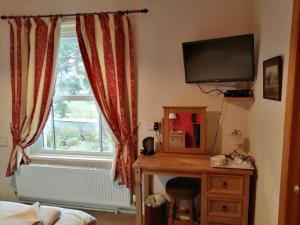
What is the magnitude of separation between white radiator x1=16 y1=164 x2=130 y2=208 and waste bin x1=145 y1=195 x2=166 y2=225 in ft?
0.90

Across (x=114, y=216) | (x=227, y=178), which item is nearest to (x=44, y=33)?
(x=114, y=216)

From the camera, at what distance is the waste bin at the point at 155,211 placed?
97.0 inches

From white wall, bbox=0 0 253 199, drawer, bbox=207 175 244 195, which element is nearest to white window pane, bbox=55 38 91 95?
white wall, bbox=0 0 253 199

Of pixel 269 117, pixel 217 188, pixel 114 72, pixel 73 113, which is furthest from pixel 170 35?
pixel 217 188

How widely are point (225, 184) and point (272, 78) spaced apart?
100 centimetres

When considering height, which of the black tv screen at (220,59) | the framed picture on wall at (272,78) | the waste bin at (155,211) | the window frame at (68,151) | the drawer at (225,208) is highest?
the black tv screen at (220,59)

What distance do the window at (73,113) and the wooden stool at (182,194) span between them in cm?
91

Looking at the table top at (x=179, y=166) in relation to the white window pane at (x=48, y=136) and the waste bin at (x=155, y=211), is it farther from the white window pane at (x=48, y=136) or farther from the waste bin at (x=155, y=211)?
the white window pane at (x=48, y=136)

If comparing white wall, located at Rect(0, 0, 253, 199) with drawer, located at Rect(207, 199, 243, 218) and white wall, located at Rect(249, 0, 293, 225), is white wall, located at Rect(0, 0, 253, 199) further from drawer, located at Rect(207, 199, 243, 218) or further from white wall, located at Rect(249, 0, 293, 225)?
drawer, located at Rect(207, 199, 243, 218)

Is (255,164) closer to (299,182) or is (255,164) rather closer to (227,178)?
(227,178)

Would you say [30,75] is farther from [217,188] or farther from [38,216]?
[217,188]

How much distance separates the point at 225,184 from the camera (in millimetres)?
2080

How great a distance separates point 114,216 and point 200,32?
2.23 meters

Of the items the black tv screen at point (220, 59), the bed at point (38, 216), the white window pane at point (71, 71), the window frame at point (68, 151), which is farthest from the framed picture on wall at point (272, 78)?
the white window pane at point (71, 71)
